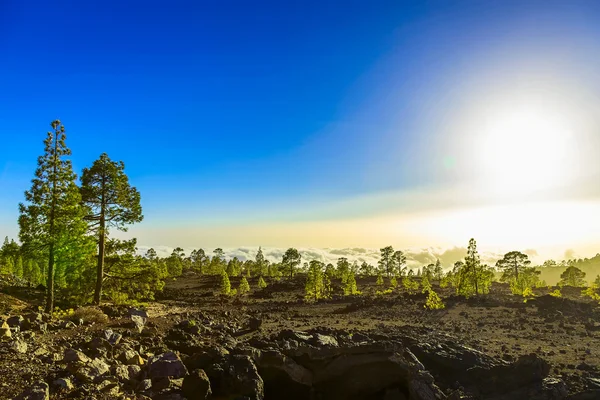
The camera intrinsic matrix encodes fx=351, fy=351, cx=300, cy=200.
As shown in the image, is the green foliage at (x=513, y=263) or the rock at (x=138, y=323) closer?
the rock at (x=138, y=323)

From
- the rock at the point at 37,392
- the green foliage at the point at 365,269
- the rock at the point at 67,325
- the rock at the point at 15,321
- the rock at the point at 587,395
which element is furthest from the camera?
the green foliage at the point at 365,269

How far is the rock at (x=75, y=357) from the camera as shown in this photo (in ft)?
46.2

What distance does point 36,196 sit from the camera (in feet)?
88.9

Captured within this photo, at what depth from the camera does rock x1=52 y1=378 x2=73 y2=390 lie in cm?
1207

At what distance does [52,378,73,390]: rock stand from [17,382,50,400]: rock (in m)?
0.62

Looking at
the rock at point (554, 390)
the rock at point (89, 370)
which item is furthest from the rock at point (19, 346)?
the rock at point (554, 390)

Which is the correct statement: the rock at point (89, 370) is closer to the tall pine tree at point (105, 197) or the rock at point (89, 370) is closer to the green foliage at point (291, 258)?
the tall pine tree at point (105, 197)

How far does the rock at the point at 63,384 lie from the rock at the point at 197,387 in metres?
4.29

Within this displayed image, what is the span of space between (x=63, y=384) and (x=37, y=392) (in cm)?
125

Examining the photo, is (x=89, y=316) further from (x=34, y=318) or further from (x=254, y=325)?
(x=254, y=325)

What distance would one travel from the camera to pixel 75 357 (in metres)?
14.1

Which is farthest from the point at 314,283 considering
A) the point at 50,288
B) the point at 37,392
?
the point at 37,392

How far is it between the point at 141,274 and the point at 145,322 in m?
10.2

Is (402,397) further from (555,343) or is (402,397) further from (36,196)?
(36,196)
